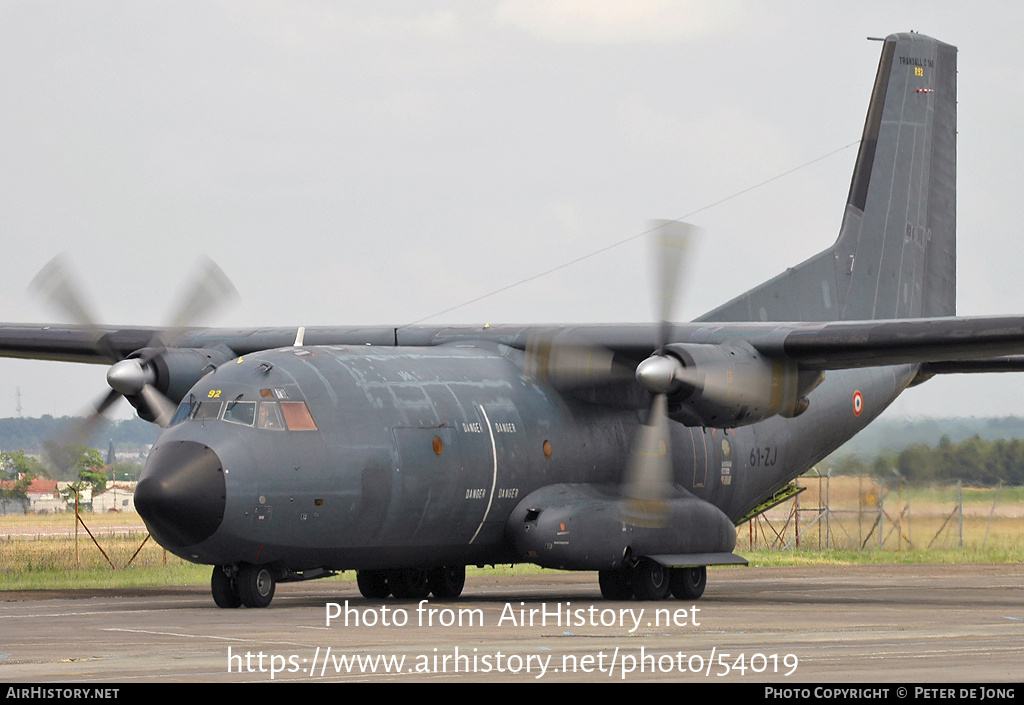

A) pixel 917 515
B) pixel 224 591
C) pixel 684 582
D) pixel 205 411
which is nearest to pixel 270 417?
pixel 205 411

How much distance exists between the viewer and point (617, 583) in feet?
73.3

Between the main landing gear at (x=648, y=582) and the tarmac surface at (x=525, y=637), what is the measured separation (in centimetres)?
30

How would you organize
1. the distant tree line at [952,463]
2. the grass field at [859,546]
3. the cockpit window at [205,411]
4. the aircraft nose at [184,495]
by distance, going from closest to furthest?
the aircraft nose at [184,495] < the cockpit window at [205,411] < the grass field at [859,546] < the distant tree line at [952,463]

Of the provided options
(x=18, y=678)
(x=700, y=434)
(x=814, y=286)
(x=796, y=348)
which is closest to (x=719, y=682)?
(x=18, y=678)

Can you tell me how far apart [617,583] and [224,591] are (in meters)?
6.03

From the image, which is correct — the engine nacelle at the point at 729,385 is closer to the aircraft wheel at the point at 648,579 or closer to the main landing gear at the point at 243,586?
the aircraft wheel at the point at 648,579

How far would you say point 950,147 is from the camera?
3142cm

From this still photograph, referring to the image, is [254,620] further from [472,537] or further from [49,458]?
[49,458]

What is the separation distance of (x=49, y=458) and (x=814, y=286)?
13.8m

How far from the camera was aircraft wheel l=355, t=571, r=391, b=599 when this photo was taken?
22.2 meters

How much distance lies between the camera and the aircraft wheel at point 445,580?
2236 cm

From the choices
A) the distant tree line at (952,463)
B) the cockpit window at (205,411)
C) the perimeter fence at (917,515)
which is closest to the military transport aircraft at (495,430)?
the cockpit window at (205,411)

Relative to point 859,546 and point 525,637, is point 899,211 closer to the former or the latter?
point 859,546

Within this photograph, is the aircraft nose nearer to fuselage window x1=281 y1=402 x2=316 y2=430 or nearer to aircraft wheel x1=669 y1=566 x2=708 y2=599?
fuselage window x1=281 y1=402 x2=316 y2=430
